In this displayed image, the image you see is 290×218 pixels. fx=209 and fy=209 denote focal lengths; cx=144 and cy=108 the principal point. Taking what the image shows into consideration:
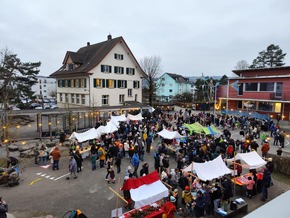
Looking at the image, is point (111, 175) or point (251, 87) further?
point (251, 87)

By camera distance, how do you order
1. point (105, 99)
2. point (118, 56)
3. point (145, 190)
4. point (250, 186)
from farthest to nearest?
point (118, 56) → point (105, 99) → point (250, 186) → point (145, 190)

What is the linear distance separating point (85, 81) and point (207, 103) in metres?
28.5

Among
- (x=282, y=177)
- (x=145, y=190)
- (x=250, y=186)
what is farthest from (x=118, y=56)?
(x=145, y=190)

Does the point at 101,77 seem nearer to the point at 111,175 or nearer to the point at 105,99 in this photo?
the point at 105,99

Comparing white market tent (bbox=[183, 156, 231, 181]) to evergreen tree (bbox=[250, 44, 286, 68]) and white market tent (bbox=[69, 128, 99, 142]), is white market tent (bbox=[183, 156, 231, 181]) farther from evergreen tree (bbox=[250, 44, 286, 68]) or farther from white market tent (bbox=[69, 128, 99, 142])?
evergreen tree (bbox=[250, 44, 286, 68])

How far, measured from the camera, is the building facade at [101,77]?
109ft

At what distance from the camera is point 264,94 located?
33031 millimetres

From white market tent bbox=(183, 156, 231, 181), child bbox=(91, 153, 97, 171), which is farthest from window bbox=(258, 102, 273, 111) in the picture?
child bbox=(91, 153, 97, 171)

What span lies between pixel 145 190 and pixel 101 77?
Answer: 1077 inches

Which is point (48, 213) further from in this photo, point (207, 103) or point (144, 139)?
point (207, 103)

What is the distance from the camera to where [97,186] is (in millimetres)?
12414

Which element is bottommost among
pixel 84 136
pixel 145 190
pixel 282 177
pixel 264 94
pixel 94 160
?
pixel 282 177

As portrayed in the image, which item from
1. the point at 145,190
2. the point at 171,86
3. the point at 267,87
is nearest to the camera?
the point at 145,190

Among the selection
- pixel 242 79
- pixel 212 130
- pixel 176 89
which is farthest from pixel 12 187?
pixel 176 89
